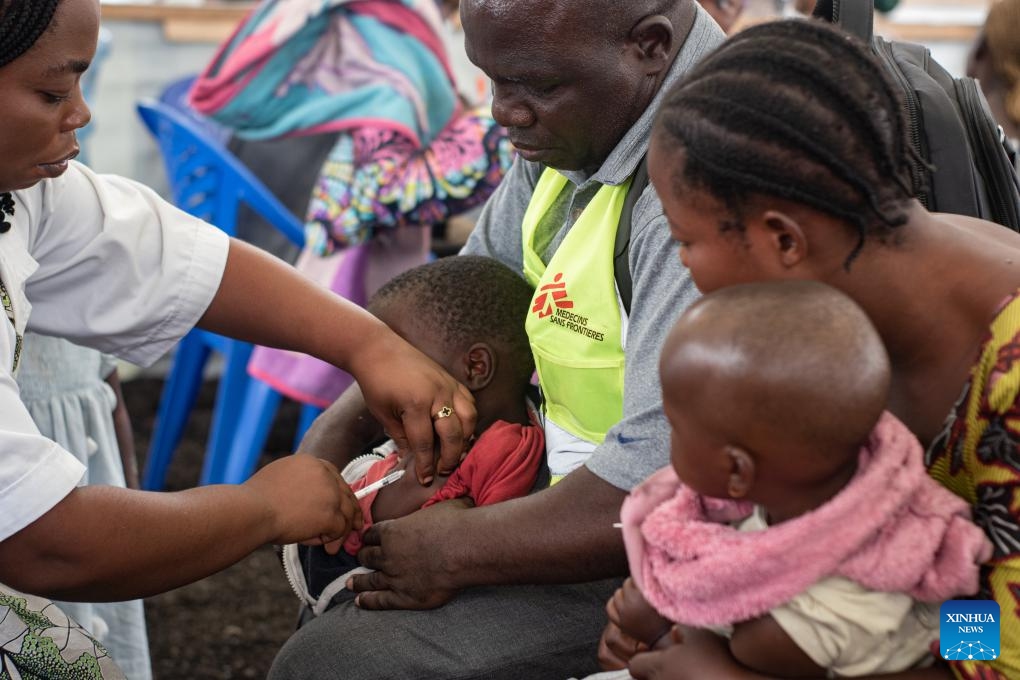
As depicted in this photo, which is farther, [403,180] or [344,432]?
[403,180]

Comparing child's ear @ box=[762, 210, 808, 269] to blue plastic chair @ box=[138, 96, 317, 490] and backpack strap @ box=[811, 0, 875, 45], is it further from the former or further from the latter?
blue plastic chair @ box=[138, 96, 317, 490]


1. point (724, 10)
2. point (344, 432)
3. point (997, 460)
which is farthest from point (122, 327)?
point (724, 10)

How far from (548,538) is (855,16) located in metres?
0.85

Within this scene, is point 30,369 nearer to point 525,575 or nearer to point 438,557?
point 438,557

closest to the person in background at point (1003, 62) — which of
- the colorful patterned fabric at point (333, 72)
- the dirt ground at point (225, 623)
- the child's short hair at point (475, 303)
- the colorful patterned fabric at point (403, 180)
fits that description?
the colorful patterned fabric at point (403, 180)

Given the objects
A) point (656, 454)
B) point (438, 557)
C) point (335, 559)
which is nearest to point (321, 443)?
point (335, 559)

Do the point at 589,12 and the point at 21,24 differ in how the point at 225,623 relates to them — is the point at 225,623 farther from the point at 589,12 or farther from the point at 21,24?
the point at 589,12

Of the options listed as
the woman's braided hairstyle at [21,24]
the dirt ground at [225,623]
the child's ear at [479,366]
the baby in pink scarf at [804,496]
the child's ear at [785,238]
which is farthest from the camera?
the dirt ground at [225,623]

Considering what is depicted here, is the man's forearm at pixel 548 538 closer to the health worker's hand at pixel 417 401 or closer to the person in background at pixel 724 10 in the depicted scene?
the health worker's hand at pixel 417 401

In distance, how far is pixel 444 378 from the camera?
1.82 metres

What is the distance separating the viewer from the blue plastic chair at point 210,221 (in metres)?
3.57

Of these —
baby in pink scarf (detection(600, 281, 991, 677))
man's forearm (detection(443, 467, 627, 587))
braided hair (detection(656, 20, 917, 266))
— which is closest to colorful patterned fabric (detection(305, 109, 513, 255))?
man's forearm (detection(443, 467, 627, 587))

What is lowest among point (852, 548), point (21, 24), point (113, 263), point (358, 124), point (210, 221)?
point (210, 221)

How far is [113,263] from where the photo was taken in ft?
6.00
